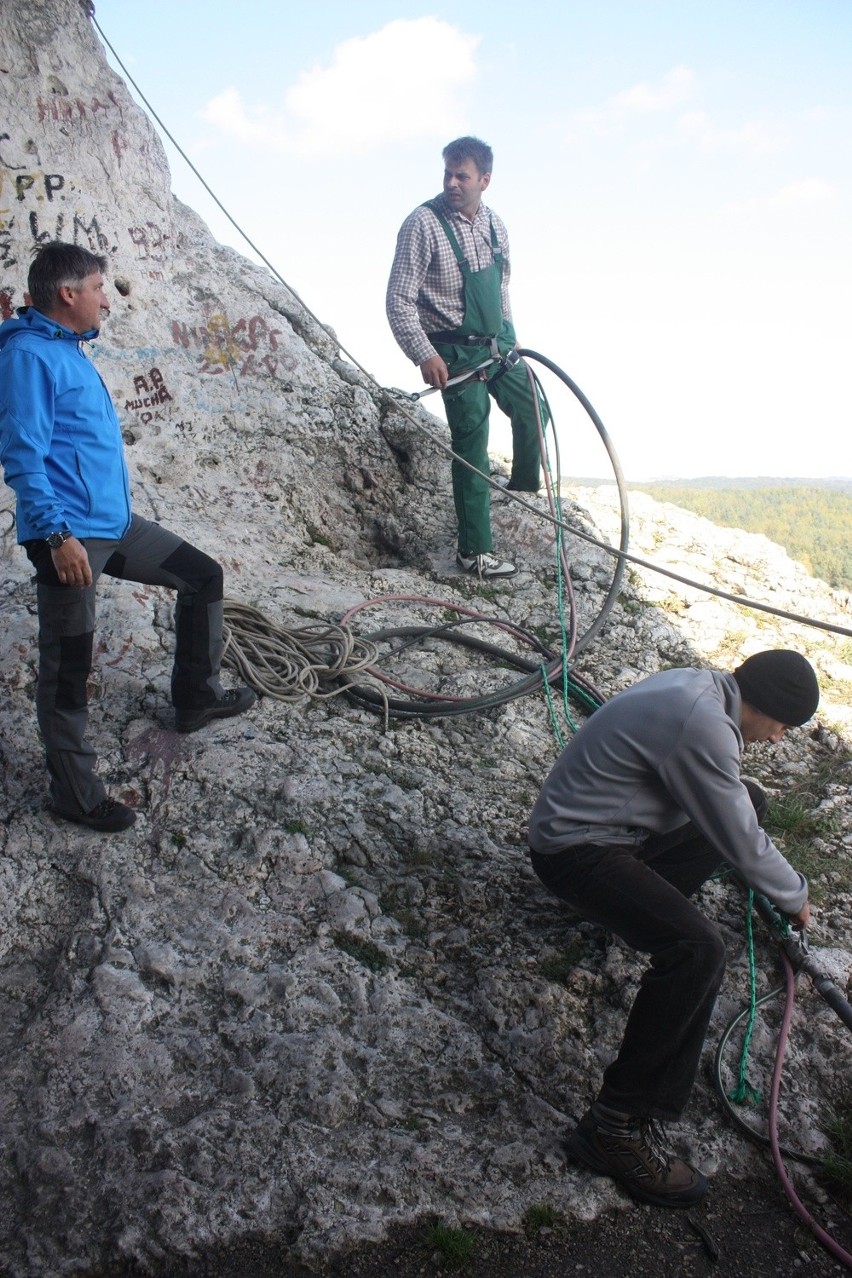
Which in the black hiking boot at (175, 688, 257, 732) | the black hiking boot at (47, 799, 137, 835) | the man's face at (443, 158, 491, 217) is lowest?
the black hiking boot at (47, 799, 137, 835)

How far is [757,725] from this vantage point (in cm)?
253

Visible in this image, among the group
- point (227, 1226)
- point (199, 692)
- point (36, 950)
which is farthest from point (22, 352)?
point (227, 1226)

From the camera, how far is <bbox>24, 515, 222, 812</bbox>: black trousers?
3.00 meters

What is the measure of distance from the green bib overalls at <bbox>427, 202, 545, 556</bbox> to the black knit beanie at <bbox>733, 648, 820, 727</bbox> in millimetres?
2742

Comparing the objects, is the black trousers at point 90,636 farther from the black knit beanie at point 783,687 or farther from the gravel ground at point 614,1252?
the black knit beanie at point 783,687

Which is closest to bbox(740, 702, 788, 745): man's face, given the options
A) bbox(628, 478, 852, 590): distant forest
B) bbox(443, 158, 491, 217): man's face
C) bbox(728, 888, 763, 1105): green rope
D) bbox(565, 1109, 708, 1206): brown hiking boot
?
bbox(728, 888, 763, 1105): green rope

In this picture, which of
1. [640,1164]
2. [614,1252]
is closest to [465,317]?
[640,1164]

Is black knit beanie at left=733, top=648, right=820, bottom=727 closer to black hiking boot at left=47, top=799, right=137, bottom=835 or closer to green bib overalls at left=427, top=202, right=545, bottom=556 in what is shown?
black hiking boot at left=47, top=799, right=137, bottom=835

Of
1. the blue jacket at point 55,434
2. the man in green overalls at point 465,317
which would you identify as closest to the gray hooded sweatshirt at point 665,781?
the blue jacket at point 55,434

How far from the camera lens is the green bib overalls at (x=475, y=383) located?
5027mm

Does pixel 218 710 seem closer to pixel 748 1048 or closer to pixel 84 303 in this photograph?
pixel 84 303

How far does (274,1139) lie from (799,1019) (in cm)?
152

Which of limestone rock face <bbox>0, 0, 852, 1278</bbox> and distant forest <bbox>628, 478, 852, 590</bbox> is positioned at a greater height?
distant forest <bbox>628, 478, 852, 590</bbox>

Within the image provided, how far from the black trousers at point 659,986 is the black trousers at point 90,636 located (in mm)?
1706
